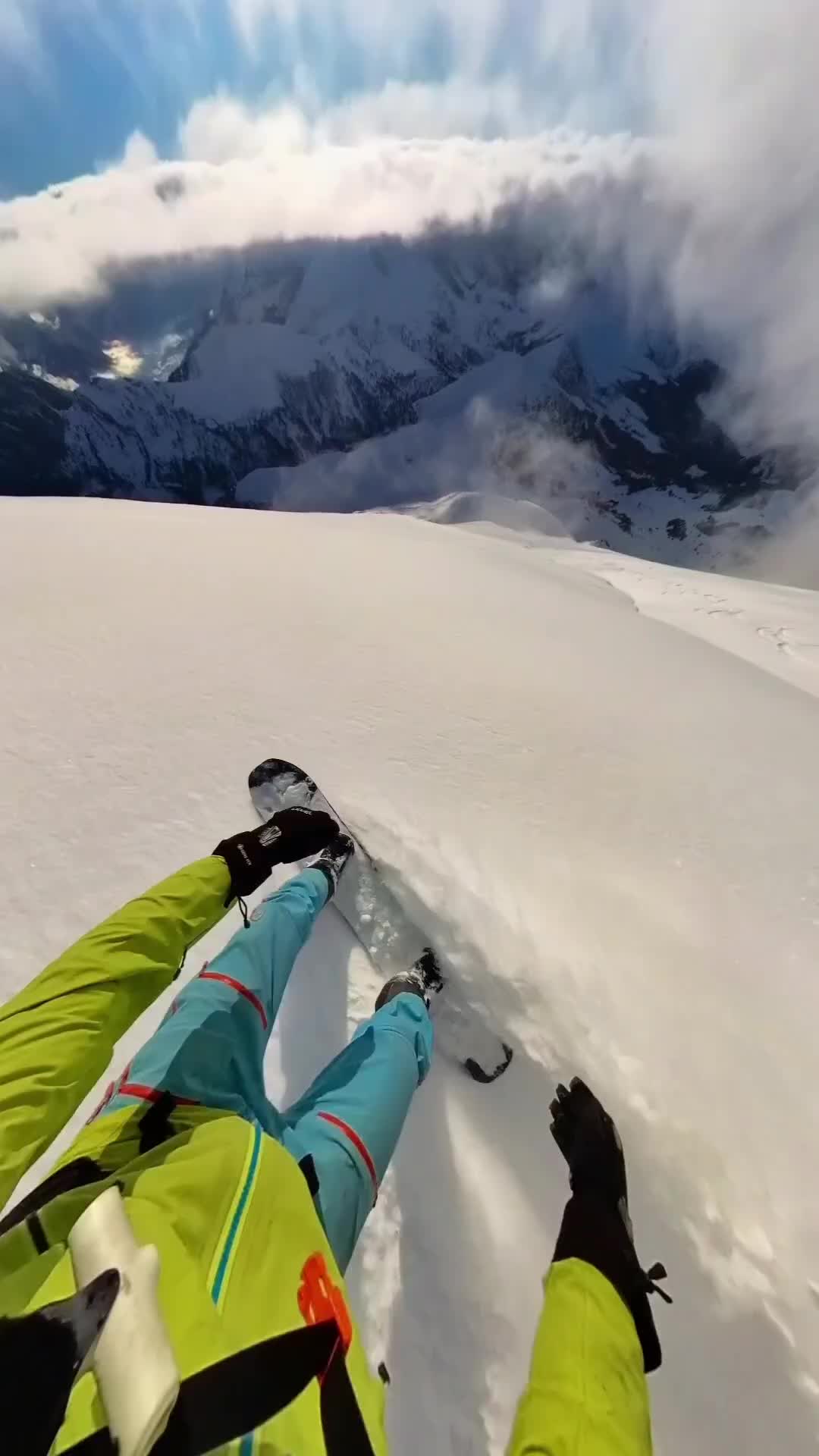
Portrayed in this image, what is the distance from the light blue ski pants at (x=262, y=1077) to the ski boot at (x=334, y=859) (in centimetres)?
60

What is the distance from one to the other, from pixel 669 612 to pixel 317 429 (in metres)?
203

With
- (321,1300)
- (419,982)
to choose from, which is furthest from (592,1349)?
(419,982)

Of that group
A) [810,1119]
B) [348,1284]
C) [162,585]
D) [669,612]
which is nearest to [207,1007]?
[348,1284]

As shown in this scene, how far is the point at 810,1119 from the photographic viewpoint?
2449 millimetres

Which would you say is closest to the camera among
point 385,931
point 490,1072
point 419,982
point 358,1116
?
point 358,1116

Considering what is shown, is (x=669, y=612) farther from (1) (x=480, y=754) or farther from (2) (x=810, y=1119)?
(2) (x=810, y=1119)

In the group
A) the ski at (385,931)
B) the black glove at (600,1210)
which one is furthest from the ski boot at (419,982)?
the black glove at (600,1210)

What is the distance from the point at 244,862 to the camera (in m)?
2.43

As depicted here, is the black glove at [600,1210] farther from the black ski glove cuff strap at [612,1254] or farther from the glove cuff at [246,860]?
the glove cuff at [246,860]

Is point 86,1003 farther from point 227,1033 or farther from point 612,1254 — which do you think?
point 612,1254

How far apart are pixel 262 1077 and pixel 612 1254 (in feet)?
3.48

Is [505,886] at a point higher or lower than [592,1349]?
higher

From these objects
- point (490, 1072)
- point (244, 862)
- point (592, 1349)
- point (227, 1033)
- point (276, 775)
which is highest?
point (276, 775)

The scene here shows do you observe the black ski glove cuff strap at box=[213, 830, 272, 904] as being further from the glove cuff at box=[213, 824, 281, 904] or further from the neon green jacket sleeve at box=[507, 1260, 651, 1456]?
the neon green jacket sleeve at box=[507, 1260, 651, 1456]
